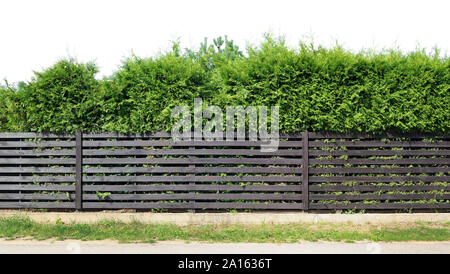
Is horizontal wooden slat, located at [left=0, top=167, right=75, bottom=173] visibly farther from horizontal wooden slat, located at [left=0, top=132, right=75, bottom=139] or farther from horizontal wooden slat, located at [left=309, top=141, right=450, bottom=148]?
horizontal wooden slat, located at [left=309, top=141, right=450, bottom=148]

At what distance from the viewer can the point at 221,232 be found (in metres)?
7.42

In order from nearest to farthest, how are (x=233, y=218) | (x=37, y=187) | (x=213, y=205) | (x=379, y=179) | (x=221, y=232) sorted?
(x=221, y=232) → (x=233, y=218) → (x=213, y=205) → (x=379, y=179) → (x=37, y=187)

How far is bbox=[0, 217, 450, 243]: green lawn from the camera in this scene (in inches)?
281

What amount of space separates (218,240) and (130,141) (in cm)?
315

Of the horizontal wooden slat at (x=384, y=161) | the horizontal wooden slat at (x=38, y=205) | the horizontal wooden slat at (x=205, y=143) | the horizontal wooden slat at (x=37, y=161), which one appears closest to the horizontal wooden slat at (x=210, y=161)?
the horizontal wooden slat at (x=205, y=143)

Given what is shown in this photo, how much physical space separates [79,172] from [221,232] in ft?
12.2

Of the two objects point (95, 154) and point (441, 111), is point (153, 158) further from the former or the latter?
point (441, 111)

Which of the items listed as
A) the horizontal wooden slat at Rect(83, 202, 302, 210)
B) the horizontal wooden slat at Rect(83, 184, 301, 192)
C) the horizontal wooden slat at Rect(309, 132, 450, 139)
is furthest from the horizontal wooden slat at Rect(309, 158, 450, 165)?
the horizontal wooden slat at Rect(83, 202, 302, 210)

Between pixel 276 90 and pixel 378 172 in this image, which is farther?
pixel 378 172

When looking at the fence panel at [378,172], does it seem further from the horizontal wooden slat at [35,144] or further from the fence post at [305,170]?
the horizontal wooden slat at [35,144]

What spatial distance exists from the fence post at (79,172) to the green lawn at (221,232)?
24.3 inches

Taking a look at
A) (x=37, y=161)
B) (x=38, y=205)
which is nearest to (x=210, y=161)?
(x=37, y=161)

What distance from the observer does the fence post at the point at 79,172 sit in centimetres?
848

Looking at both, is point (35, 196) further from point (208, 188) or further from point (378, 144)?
point (378, 144)
